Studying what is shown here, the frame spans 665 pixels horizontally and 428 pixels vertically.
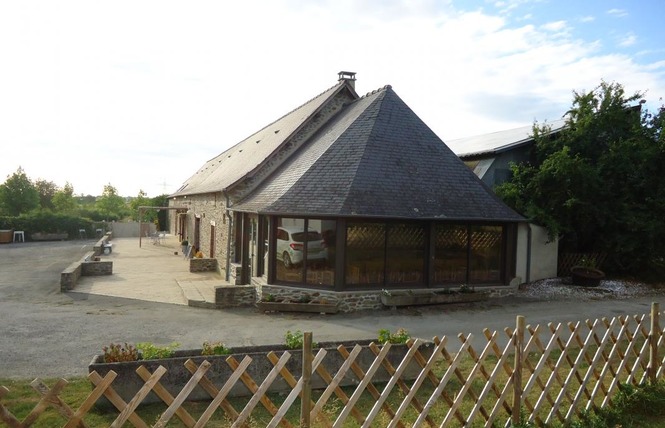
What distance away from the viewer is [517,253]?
657 inches

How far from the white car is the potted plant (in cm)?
1004

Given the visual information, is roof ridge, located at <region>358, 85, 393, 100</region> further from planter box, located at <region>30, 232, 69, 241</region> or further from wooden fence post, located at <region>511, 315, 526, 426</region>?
planter box, located at <region>30, 232, 69, 241</region>

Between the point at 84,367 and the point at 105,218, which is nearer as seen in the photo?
the point at 84,367

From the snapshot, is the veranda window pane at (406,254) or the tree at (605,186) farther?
the tree at (605,186)

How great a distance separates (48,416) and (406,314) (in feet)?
28.7

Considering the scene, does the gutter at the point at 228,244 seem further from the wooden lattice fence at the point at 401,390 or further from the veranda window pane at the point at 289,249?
the wooden lattice fence at the point at 401,390

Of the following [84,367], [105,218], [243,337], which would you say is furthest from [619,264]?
[105,218]

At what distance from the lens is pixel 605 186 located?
1719 centimetres

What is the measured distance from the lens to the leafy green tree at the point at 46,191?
160 ft

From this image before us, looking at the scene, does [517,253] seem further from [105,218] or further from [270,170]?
[105,218]

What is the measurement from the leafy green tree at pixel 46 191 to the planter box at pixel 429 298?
48.0m

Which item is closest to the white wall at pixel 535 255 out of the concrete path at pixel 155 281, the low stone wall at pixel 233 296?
the low stone wall at pixel 233 296

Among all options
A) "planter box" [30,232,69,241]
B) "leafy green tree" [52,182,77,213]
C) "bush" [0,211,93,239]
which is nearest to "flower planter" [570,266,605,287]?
"planter box" [30,232,69,241]

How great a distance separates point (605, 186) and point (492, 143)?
5.70 metres
